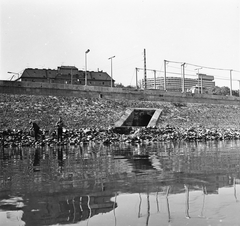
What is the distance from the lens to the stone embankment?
88.9ft

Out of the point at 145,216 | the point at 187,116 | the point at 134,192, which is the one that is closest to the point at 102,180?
the point at 134,192

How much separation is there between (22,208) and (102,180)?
2902mm

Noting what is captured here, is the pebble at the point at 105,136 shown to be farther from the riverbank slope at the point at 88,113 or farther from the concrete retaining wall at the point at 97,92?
the concrete retaining wall at the point at 97,92

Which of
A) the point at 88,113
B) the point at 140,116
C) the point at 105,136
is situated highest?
the point at 88,113

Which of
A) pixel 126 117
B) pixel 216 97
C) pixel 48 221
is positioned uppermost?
pixel 216 97

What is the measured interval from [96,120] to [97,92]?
8.24 m

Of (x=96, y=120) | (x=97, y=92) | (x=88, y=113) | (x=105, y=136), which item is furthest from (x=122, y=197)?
(x=97, y=92)

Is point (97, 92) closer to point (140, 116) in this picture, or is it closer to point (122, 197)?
point (140, 116)

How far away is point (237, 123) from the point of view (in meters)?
45.9

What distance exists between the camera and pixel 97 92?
42906 millimetres

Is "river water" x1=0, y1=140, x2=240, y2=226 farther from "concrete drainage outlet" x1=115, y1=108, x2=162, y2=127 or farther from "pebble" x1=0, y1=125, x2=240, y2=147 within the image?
"concrete drainage outlet" x1=115, y1=108, x2=162, y2=127

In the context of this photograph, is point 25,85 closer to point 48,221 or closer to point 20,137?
point 20,137

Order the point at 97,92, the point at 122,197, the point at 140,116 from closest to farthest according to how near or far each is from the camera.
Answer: the point at 122,197 < the point at 140,116 < the point at 97,92

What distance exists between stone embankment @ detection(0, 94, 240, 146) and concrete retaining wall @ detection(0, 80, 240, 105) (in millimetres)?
1140
